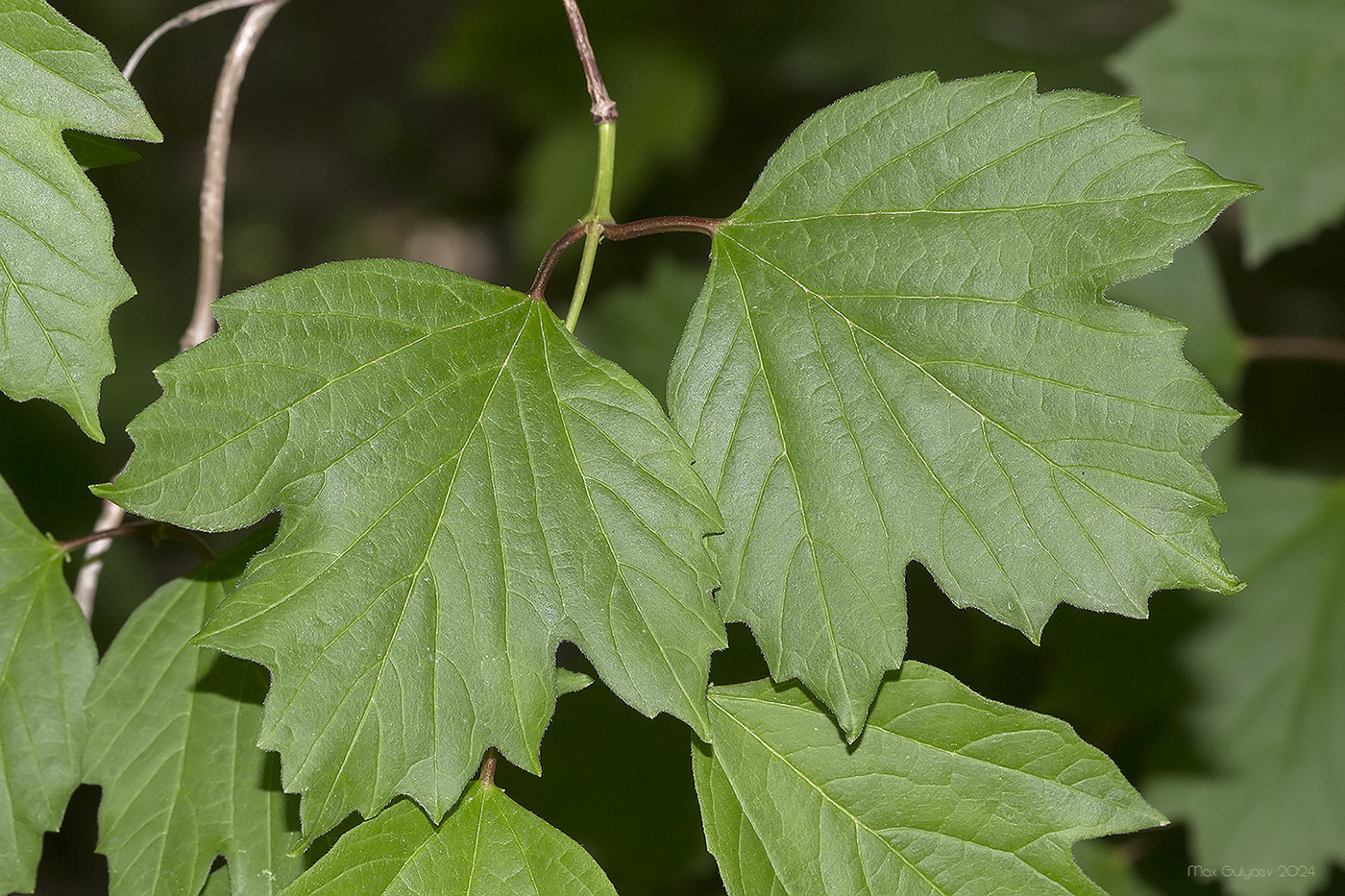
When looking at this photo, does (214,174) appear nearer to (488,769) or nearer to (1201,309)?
(488,769)

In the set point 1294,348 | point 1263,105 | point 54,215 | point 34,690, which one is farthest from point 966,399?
point 1294,348

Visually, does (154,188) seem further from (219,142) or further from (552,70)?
(219,142)

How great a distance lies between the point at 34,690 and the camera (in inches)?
55.1

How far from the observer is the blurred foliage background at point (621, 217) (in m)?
2.69

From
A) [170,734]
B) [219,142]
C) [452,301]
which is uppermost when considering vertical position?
[219,142]

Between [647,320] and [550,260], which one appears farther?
[647,320]

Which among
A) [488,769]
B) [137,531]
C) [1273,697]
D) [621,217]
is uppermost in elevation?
[621,217]

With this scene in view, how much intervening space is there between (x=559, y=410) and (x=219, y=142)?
68 cm

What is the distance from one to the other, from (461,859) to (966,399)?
0.73m

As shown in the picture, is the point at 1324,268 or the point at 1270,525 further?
the point at 1324,268

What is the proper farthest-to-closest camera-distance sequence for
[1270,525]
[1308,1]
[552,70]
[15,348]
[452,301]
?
[552,70] → [1270,525] → [1308,1] → [452,301] → [15,348]

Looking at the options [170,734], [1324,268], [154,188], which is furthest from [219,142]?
[154,188]

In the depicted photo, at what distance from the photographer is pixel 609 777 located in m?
2.62

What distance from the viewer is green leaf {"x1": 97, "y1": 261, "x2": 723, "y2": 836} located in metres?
1.11
